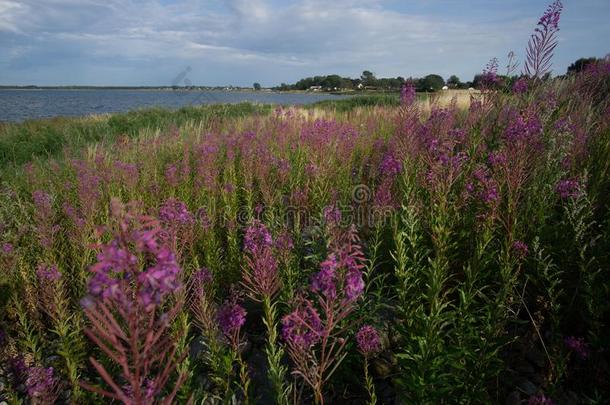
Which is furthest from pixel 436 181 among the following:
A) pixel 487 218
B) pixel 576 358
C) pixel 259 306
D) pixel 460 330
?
pixel 259 306

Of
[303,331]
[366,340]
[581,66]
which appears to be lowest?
[366,340]

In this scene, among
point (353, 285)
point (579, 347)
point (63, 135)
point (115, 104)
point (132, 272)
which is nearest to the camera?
point (132, 272)

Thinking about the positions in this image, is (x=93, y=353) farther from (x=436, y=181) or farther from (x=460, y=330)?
(x=436, y=181)

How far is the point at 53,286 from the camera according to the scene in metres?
3.02

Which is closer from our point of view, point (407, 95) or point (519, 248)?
point (519, 248)

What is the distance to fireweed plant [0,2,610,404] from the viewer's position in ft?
4.92

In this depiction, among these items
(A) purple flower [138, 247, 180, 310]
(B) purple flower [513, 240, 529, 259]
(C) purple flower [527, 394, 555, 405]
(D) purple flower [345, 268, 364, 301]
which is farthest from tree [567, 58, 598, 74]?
(A) purple flower [138, 247, 180, 310]

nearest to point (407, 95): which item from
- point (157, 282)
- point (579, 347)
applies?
point (579, 347)

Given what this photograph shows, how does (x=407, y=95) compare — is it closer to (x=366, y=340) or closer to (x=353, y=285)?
A: (x=366, y=340)

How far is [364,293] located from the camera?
2.70 meters

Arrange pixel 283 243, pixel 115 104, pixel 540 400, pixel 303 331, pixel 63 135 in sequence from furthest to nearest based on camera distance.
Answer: pixel 115 104 < pixel 63 135 < pixel 283 243 < pixel 540 400 < pixel 303 331

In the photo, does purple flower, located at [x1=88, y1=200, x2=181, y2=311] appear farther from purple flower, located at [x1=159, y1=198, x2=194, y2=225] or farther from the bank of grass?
the bank of grass

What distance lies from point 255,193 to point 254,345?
102 inches

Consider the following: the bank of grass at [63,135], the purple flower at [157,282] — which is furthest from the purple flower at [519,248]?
the bank of grass at [63,135]
